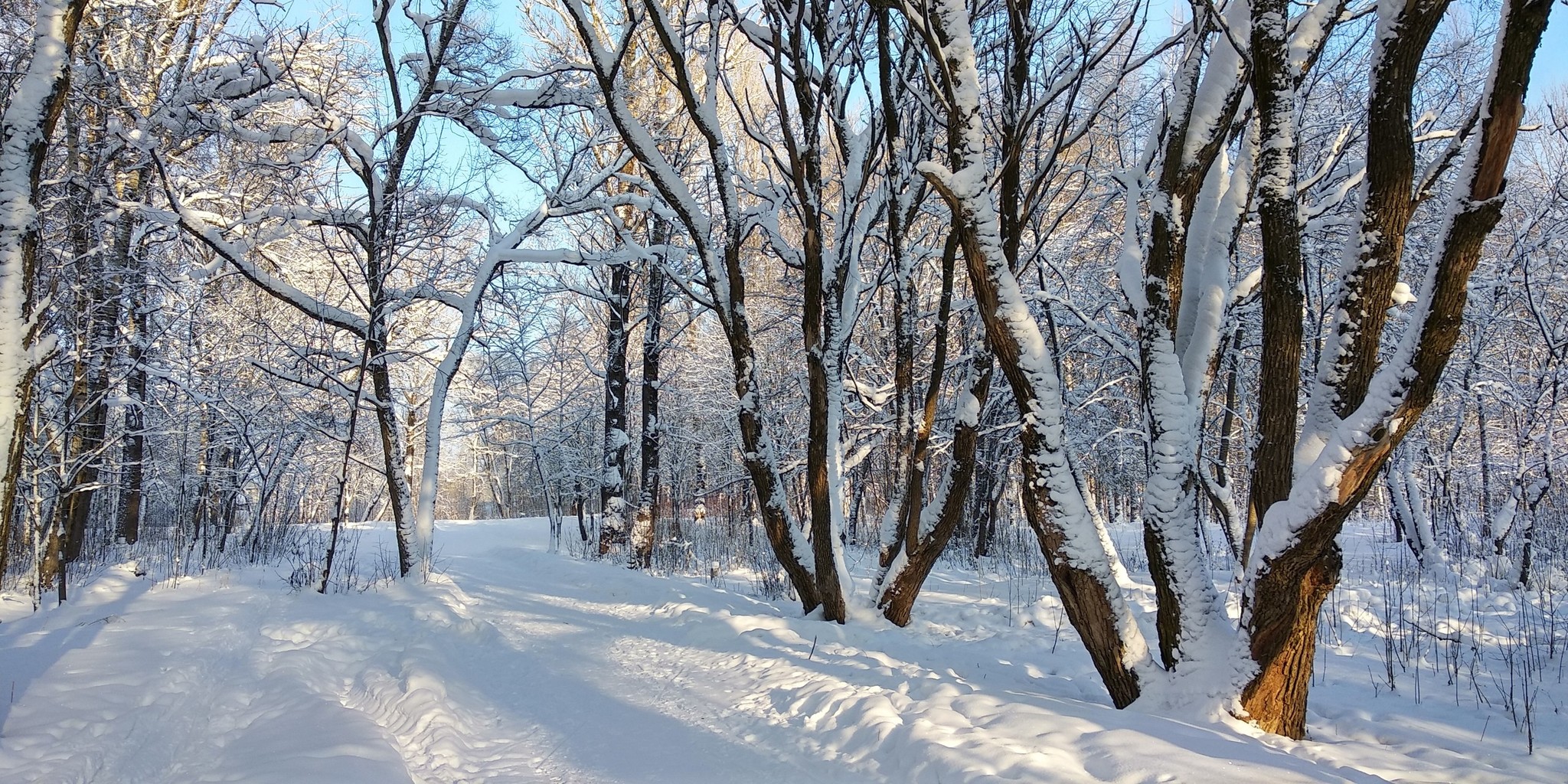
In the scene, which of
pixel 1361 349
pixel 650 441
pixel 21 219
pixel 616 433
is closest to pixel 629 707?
pixel 21 219

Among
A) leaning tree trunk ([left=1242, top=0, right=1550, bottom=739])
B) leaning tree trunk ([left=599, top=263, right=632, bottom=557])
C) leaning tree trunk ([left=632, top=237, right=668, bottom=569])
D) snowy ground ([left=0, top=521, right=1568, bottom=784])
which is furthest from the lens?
leaning tree trunk ([left=599, top=263, right=632, bottom=557])

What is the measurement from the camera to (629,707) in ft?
14.4

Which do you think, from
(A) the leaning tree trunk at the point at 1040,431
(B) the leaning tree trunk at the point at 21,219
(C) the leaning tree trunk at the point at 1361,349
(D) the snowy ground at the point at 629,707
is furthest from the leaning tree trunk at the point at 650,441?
(C) the leaning tree trunk at the point at 1361,349

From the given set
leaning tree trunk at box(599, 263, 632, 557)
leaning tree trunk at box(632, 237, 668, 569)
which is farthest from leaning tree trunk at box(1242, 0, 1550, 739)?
leaning tree trunk at box(599, 263, 632, 557)

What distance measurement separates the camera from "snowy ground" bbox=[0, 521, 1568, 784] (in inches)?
124

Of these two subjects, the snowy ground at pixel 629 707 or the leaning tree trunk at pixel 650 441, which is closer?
the snowy ground at pixel 629 707

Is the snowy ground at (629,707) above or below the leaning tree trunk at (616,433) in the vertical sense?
below

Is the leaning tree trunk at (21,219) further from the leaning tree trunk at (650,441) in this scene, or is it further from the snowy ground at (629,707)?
the leaning tree trunk at (650,441)

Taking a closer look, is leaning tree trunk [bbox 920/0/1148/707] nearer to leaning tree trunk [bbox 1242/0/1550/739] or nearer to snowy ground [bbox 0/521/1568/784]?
snowy ground [bbox 0/521/1568/784]

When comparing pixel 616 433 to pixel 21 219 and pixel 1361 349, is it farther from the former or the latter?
pixel 1361 349

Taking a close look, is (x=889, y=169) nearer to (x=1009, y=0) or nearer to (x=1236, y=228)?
(x=1009, y=0)

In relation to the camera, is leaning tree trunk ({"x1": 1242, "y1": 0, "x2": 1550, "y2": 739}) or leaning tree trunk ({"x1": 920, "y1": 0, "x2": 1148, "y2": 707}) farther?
leaning tree trunk ({"x1": 920, "y1": 0, "x2": 1148, "y2": 707})

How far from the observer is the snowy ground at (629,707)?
3139 millimetres

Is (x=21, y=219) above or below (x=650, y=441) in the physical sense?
above
